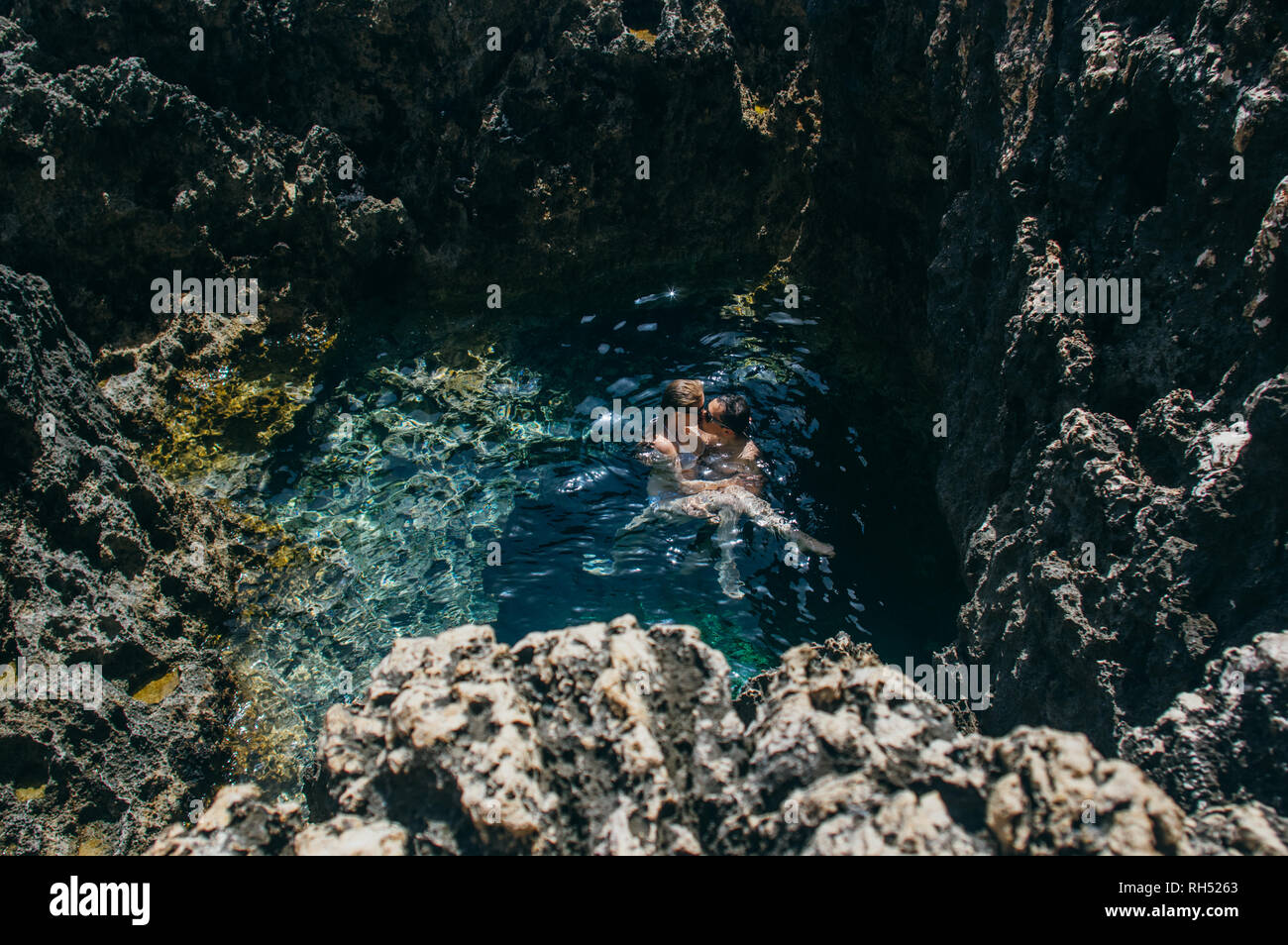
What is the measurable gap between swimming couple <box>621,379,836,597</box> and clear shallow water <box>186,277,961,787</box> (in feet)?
0.43

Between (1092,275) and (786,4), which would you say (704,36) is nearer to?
(786,4)

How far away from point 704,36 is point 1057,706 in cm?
733

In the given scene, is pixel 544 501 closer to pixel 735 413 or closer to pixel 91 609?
pixel 735 413

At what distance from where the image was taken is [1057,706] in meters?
4.76

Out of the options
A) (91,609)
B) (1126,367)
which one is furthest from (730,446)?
(91,609)

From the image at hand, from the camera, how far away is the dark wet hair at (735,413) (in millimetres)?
7789

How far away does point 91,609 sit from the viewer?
570 centimetres

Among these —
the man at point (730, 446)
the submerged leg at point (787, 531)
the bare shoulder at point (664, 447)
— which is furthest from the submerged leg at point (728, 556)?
the bare shoulder at point (664, 447)

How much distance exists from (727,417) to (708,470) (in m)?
0.52

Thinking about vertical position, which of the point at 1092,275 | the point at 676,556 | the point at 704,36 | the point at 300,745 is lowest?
the point at 300,745

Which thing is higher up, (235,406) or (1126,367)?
(235,406)

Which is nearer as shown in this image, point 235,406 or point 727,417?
point 727,417
